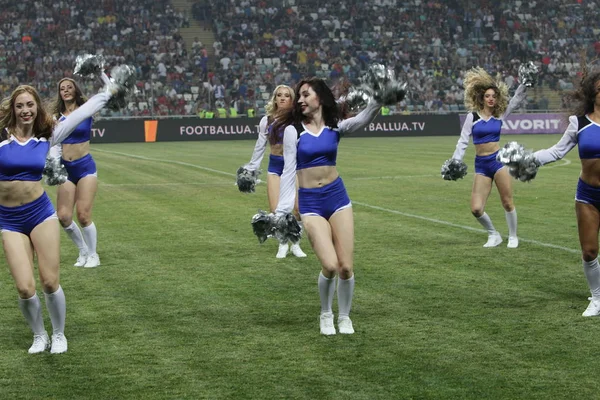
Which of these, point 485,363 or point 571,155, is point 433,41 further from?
point 485,363

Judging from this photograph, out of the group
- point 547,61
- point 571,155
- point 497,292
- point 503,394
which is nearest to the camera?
point 503,394

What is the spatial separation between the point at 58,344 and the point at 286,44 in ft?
152

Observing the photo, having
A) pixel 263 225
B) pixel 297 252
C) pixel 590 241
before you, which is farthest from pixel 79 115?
pixel 297 252

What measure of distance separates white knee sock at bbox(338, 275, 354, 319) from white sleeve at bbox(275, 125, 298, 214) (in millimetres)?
802

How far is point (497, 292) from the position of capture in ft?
34.0

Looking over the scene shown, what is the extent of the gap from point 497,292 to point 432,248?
3.32m

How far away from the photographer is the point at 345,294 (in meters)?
8.62

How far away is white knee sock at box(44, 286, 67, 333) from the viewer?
802cm

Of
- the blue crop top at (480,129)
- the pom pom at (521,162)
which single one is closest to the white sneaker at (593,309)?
the pom pom at (521,162)

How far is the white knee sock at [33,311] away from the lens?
7.96 m

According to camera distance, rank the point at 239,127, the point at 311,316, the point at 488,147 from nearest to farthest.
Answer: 1. the point at 311,316
2. the point at 488,147
3. the point at 239,127

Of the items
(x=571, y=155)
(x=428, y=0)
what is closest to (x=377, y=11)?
(x=428, y=0)

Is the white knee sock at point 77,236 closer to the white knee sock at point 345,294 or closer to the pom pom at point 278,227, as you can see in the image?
the pom pom at point 278,227

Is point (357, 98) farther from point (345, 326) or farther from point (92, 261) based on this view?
point (92, 261)
